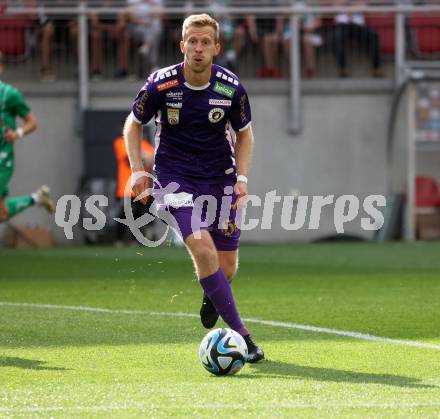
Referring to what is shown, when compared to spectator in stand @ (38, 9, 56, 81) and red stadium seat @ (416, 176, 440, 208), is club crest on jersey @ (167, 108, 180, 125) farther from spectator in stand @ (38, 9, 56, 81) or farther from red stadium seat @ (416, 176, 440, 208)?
red stadium seat @ (416, 176, 440, 208)

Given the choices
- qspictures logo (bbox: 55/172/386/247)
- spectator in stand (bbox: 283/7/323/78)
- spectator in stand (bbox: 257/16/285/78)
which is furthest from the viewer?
spectator in stand (bbox: 257/16/285/78)

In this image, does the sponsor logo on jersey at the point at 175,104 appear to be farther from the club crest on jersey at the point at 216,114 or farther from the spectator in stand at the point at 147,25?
the spectator in stand at the point at 147,25

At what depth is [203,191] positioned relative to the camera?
27.3ft

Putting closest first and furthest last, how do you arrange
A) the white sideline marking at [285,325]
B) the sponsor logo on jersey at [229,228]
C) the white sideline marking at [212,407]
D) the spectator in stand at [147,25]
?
1. the white sideline marking at [212,407]
2. the sponsor logo on jersey at [229,228]
3. the white sideline marking at [285,325]
4. the spectator in stand at [147,25]

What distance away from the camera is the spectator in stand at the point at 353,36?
24.0 metres

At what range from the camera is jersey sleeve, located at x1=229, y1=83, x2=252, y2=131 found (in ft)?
27.2

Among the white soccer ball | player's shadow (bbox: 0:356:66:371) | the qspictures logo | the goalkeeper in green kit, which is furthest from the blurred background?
A: the white soccer ball

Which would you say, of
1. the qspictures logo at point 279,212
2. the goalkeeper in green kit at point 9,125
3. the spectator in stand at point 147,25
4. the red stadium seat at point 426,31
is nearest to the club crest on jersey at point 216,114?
the goalkeeper in green kit at point 9,125

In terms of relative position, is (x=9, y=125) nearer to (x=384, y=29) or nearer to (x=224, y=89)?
(x=224, y=89)

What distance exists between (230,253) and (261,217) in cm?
1509

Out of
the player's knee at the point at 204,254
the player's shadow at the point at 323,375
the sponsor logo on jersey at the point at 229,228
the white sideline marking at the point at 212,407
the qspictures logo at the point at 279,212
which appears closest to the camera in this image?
the white sideline marking at the point at 212,407

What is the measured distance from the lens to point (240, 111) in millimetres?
8297

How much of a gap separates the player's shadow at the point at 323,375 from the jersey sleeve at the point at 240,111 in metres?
1.54

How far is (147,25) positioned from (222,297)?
1624 centimetres
